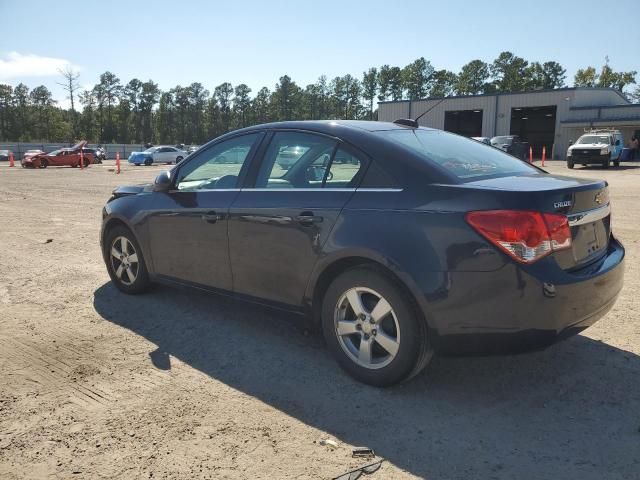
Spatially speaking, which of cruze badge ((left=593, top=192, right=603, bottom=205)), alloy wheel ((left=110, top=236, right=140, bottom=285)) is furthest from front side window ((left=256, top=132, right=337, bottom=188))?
alloy wheel ((left=110, top=236, right=140, bottom=285))

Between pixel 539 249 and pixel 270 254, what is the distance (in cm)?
173

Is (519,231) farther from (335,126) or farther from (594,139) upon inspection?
(594,139)

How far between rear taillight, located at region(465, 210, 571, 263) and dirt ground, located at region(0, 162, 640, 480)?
930mm

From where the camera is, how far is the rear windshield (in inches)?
127

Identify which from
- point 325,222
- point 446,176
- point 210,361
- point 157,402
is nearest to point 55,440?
point 157,402

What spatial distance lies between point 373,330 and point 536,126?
62.5 m

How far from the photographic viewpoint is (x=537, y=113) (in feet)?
178

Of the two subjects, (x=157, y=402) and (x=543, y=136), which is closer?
(x=157, y=402)

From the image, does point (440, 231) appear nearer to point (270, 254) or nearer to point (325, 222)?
point (325, 222)

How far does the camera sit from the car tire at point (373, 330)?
297 cm

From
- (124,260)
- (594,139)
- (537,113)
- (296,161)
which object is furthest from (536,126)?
(296,161)

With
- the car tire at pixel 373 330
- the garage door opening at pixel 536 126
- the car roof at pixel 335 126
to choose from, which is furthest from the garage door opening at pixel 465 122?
the car tire at pixel 373 330

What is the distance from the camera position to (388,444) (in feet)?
8.61

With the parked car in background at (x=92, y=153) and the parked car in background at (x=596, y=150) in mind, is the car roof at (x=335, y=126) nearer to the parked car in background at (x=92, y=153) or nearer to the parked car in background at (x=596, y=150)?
the parked car in background at (x=596, y=150)
